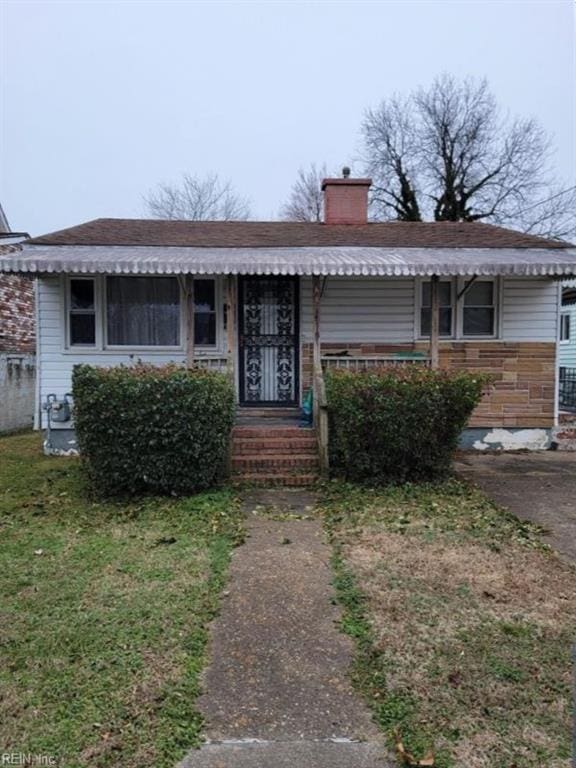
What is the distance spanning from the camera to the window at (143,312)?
31.8 ft

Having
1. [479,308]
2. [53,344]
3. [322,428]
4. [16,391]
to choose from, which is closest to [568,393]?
[479,308]

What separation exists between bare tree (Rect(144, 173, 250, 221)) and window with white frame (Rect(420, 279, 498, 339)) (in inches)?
1045

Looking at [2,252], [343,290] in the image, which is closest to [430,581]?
[343,290]

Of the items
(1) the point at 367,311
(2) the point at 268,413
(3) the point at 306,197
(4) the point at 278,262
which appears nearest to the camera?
(4) the point at 278,262

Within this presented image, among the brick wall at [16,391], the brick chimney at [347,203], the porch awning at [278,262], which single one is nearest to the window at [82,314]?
the porch awning at [278,262]

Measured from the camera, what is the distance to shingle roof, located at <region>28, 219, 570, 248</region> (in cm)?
987

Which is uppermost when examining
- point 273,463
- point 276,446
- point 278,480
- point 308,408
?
point 308,408

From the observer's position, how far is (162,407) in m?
6.43

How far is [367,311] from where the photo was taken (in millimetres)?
9875

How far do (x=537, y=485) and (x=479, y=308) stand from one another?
375 cm

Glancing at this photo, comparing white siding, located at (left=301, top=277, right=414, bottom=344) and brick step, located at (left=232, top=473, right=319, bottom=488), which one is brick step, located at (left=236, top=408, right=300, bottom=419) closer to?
white siding, located at (left=301, top=277, right=414, bottom=344)

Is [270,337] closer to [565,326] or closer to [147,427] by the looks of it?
[147,427]

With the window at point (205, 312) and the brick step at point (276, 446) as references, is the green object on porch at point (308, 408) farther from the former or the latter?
the window at point (205, 312)

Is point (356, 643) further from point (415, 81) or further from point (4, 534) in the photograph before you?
point (415, 81)
